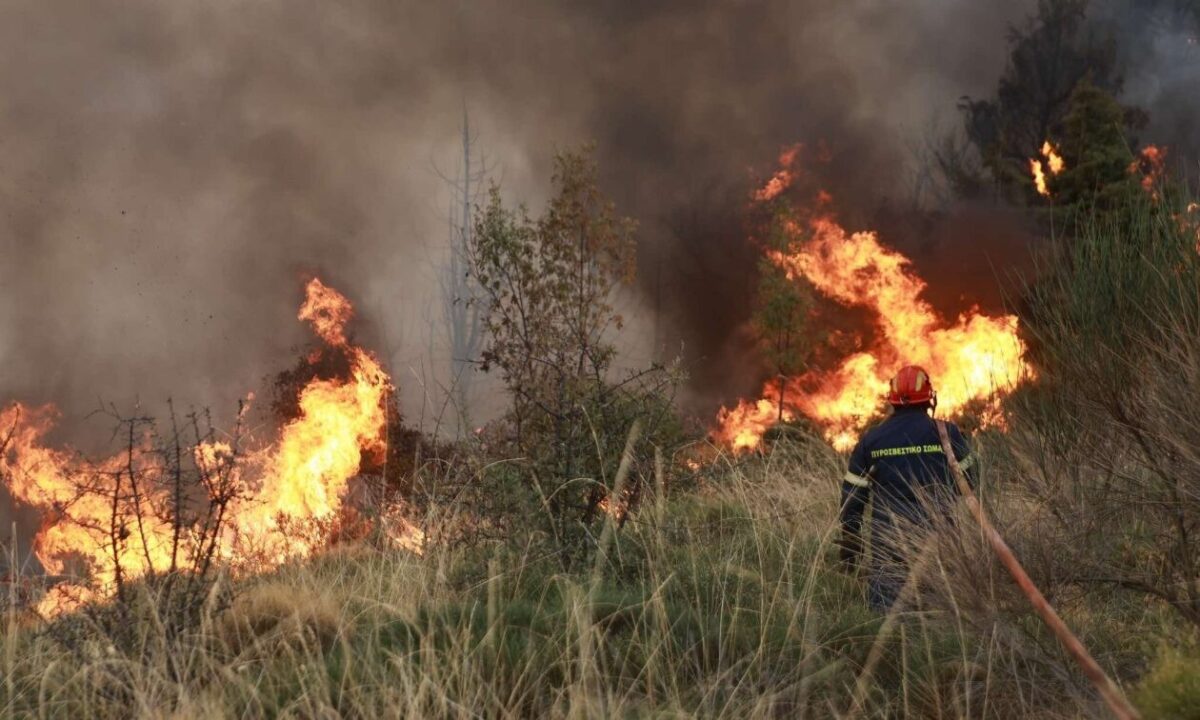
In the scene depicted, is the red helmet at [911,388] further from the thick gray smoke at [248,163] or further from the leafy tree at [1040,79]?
the leafy tree at [1040,79]

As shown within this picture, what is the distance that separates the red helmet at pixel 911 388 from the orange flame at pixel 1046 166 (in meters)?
17.2

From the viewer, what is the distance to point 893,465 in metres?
5.47

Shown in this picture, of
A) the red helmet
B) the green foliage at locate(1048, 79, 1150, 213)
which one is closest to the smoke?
the green foliage at locate(1048, 79, 1150, 213)

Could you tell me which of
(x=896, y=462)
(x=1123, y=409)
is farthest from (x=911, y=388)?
(x=1123, y=409)

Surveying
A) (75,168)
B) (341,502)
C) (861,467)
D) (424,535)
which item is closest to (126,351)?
(75,168)

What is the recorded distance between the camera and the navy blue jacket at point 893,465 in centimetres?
539

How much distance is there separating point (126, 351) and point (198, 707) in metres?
14.6

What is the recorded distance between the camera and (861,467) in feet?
18.2

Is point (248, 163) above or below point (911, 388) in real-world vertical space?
above

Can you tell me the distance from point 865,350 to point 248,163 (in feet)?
37.7

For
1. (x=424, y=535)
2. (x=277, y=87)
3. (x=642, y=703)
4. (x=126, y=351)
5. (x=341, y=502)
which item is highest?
(x=277, y=87)

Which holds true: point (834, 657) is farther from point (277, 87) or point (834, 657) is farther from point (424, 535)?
point (277, 87)

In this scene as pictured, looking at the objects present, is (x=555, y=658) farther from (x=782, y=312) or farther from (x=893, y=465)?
(x=782, y=312)

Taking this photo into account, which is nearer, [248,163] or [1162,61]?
[248,163]
